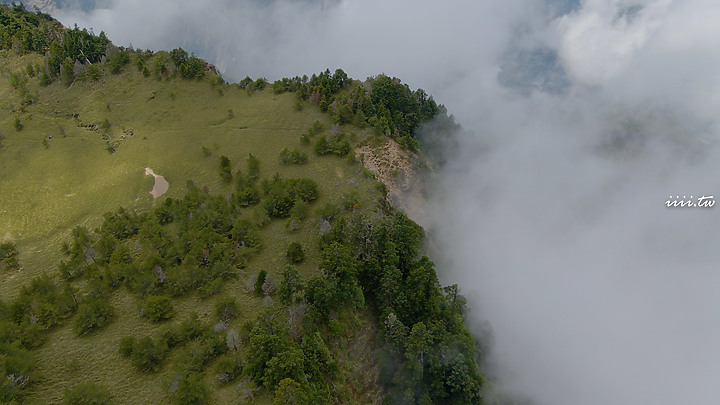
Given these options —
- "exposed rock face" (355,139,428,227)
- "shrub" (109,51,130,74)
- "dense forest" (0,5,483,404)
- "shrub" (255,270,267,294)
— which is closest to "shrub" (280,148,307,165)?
"dense forest" (0,5,483,404)

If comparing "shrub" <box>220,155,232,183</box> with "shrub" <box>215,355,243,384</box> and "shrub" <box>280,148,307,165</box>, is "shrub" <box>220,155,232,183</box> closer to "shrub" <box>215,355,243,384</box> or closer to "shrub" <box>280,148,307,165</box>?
"shrub" <box>280,148,307,165</box>

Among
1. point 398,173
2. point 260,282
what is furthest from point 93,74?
point 260,282

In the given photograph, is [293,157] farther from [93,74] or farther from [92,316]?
[93,74]

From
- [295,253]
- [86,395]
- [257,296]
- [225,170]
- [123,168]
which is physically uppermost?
[225,170]

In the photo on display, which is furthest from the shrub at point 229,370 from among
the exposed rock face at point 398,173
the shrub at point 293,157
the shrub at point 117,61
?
the shrub at point 117,61

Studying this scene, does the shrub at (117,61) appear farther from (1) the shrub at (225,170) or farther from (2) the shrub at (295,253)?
(2) the shrub at (295,253)

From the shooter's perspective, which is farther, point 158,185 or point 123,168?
point 123,168
